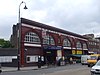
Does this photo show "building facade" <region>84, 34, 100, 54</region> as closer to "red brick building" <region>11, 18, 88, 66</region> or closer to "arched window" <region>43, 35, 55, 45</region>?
"red brick building" <region>11, 18, 88, 66</region>

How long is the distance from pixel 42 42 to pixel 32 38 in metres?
4.27

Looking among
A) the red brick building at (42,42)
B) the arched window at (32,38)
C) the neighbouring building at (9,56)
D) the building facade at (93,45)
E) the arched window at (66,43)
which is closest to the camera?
the neighbouring building at (9,56)

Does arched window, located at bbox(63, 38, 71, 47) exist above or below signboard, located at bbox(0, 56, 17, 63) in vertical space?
above

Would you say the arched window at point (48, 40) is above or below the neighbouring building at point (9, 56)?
above

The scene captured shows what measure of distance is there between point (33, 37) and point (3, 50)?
897 cm

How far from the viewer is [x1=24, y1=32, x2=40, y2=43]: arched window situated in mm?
66500

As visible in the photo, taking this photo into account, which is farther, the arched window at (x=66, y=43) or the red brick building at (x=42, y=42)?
the arched window at (x=66, y=43)

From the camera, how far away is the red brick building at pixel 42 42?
6550 cm

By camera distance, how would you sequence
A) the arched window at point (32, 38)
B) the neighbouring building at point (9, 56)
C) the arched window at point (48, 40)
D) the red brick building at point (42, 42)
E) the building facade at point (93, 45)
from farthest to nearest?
the building facade at point (93, 45), the arched window at point (48, 40), the arched window at point (32, 38), the red brick building at point (42, 42), the neighbouring building at point (9, 56)

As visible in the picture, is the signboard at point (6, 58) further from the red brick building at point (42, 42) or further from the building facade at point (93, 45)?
the building facade at point (93, 45)

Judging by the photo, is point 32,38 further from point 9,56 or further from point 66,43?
point 66,43

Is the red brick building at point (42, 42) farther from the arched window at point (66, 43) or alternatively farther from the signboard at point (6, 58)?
the signboard at point (6, 58)

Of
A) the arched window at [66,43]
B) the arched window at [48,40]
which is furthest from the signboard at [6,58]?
the arched window at [66,43]

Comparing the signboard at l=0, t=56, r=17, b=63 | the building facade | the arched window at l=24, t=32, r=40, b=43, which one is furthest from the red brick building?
the building facade
